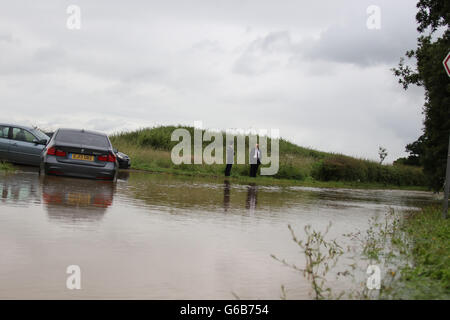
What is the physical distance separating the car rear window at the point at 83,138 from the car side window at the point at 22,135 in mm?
5359

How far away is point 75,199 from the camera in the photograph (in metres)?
12.4

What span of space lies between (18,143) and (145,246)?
15.9 metres

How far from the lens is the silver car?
2188 centimetres

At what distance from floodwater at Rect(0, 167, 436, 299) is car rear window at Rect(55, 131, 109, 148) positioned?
3143 millimetres

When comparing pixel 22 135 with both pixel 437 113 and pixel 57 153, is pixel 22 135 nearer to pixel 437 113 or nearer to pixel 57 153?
pixel 57 153

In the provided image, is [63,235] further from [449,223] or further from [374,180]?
[374,180]

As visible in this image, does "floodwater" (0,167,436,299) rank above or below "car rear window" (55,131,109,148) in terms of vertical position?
below

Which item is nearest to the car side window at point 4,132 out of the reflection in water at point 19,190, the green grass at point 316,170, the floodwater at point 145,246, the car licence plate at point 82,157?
the reflection in water at point 19,190

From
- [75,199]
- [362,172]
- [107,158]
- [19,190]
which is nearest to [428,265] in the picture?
[75,199]

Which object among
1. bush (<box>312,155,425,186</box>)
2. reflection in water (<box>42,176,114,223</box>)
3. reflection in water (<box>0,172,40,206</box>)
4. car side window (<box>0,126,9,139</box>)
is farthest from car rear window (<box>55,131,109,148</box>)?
bush (<box>312,155,425,186</box>)

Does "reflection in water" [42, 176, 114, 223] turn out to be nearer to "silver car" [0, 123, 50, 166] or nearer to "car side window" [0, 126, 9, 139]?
"silver car" [0, 123, 50, 166]

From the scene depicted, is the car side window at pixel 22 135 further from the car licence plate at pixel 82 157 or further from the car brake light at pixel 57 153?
the car licence plate at pixel 82 157

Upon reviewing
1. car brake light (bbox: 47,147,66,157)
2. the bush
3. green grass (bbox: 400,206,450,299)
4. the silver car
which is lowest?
green grass (bbox: 400,206,450,299)

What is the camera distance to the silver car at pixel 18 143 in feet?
71.8
